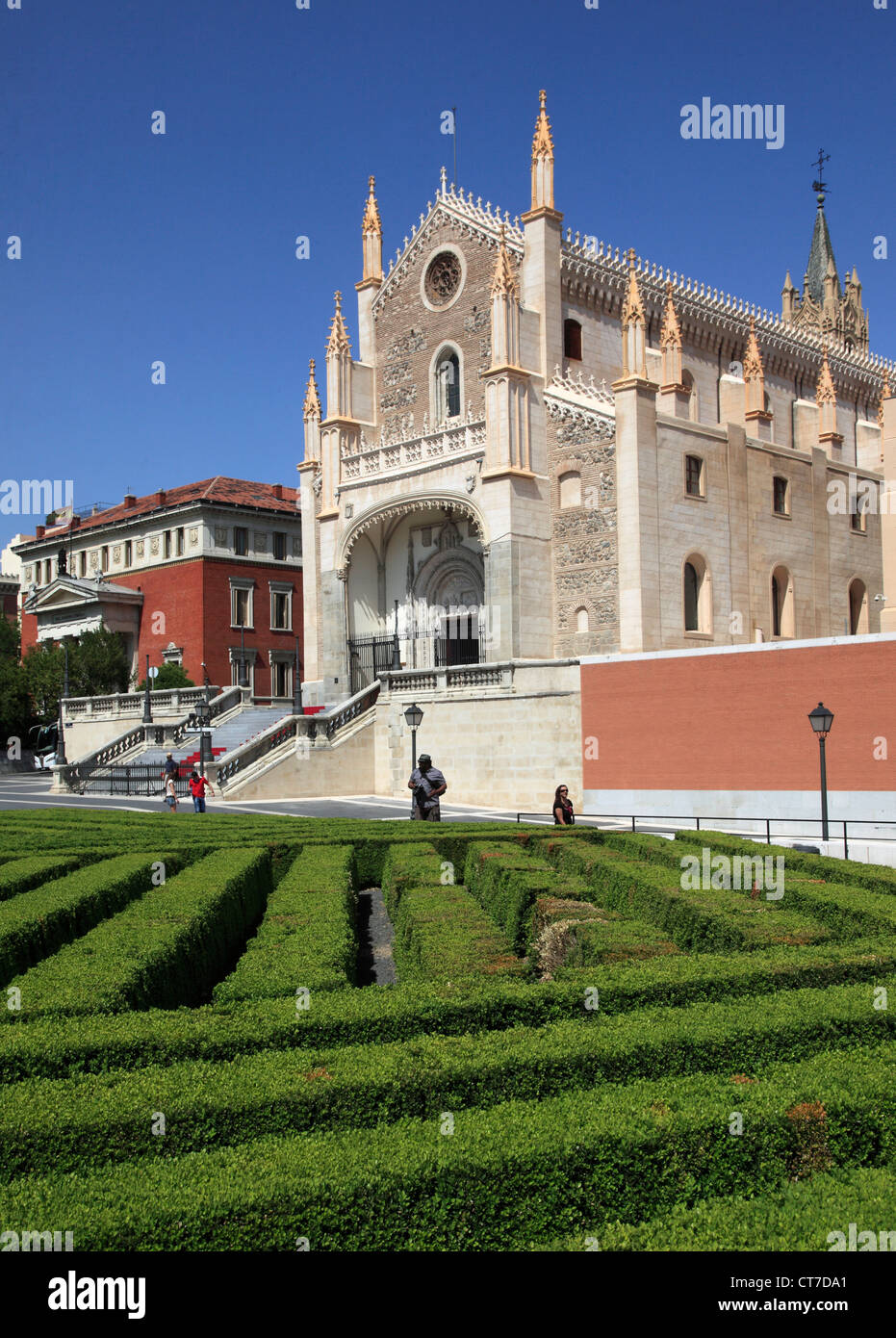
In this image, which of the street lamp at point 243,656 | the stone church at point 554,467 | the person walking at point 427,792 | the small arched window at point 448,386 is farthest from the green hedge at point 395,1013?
the street lamp at point 243,656

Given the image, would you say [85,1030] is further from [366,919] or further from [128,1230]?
[366,919]

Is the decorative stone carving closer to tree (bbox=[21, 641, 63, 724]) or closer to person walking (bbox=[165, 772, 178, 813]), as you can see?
person walking (bbox=[165, 772, 178, 813])

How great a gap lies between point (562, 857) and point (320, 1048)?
26.3 feet

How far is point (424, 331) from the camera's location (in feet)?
132

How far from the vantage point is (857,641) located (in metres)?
23.2

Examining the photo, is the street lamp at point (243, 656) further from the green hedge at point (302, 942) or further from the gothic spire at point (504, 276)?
the green hedge at point (302, 942)

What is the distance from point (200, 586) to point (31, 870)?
42619 millimetres

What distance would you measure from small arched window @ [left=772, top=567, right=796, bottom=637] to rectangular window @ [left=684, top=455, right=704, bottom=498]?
4.48 m

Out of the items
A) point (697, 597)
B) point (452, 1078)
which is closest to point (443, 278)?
point (697, 597)

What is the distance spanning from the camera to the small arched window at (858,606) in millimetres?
39625

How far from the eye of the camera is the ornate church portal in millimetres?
39031

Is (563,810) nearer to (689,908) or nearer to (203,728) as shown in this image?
(689,908)

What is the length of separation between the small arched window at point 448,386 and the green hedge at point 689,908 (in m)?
27.8

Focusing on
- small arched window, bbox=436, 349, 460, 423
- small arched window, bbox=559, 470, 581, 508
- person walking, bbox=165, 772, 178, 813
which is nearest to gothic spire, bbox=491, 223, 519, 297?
small arched window, bbox=436, 349, 460, 423
